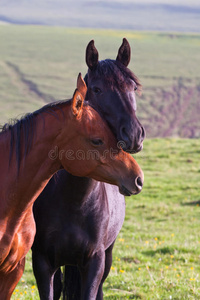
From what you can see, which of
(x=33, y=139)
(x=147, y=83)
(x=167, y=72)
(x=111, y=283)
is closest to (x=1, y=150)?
(x=33, y=139)

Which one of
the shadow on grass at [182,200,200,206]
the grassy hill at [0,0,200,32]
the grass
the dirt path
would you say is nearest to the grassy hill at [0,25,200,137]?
the dirt path

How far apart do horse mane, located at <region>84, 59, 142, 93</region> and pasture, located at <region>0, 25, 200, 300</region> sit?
259 centimetres

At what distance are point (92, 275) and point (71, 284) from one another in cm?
91

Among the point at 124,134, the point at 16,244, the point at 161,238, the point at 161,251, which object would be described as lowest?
the point at 161,238

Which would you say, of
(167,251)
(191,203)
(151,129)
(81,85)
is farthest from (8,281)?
(151,129)

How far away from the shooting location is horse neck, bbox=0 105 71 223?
3660mm

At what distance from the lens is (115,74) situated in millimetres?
4262

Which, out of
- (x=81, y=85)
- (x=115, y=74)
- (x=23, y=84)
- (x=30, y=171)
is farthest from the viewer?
(x=23, y=84)

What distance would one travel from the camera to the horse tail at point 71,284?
517 cm

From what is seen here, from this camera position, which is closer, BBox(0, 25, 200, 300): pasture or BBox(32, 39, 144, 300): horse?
BBox(32, 39, 144, 300): horse

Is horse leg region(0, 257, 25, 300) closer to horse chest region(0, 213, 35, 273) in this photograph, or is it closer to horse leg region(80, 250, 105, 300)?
horse chest region(0, 213, 35, 273)

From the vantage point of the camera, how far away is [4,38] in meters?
76.5

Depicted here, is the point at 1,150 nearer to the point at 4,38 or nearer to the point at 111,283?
the point at 111,283

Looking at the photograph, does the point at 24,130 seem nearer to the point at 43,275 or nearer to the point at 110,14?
the point at 43,275
